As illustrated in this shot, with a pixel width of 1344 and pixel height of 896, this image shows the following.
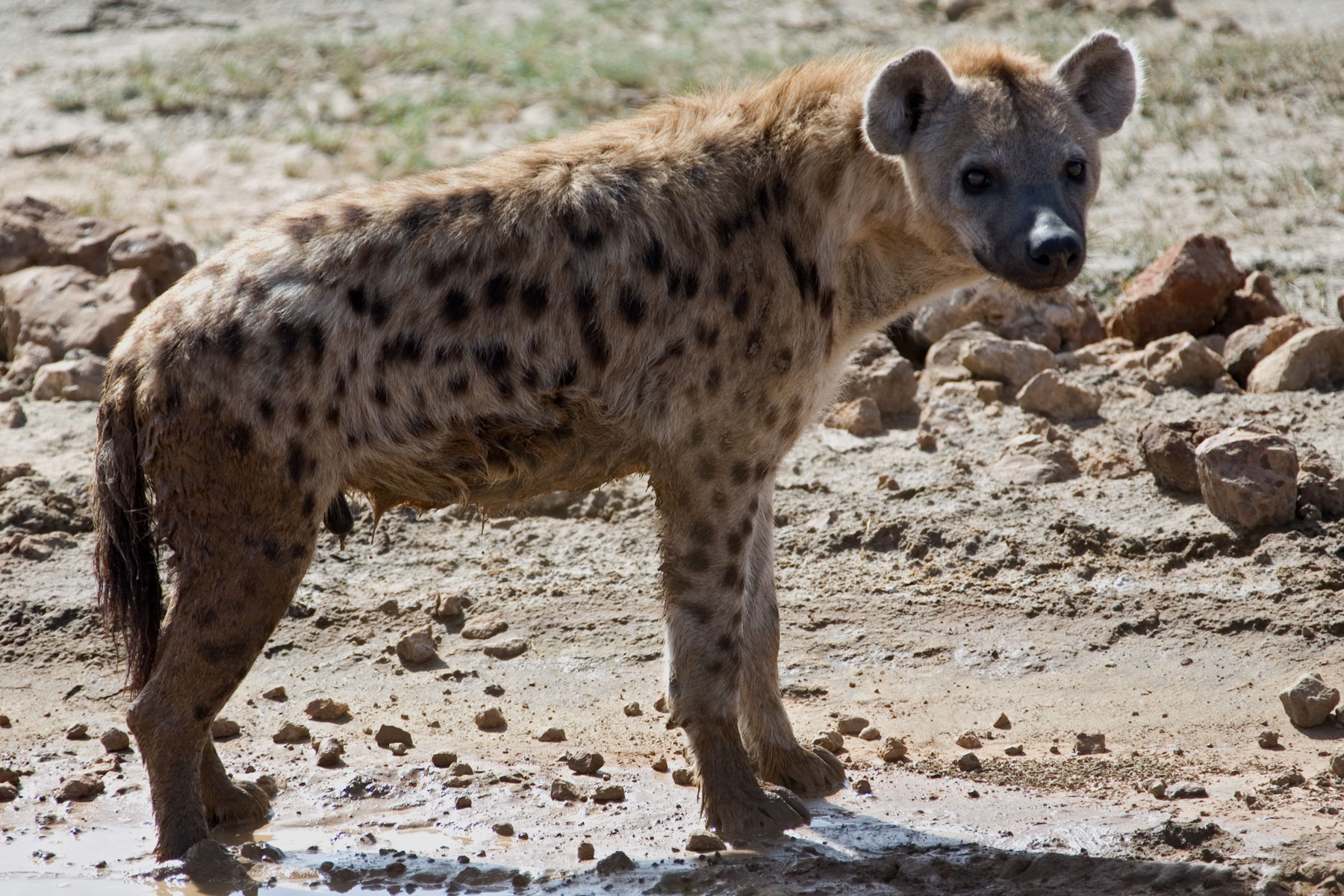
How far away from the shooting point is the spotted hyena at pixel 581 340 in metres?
3.46

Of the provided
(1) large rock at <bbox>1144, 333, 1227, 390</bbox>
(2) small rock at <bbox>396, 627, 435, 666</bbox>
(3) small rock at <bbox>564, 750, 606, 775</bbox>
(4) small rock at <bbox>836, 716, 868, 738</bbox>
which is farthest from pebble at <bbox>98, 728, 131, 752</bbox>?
(1) large rock at <bbox>1144, 333, 1227, 390</bbox>

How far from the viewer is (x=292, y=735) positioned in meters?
4.32

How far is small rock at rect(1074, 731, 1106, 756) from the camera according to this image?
4.02 m

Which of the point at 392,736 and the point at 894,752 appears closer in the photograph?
the point at 894,752

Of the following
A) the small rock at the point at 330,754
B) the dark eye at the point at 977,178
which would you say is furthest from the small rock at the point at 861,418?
the small rock at the point at 330,754

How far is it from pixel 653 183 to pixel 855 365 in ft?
7.07

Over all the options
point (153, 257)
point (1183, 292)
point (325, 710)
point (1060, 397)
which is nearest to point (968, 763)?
point (325, 710)

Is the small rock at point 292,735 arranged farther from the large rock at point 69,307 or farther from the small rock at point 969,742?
the large rock at point 69,307

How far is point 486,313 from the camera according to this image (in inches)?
142

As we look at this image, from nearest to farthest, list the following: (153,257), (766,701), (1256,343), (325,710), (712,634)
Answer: (712,634)
(766,701)
(325,710)
(1256,343)
(153,257)

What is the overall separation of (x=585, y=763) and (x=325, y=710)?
2.80 feet

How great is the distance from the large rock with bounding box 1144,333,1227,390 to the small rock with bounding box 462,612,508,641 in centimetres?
246

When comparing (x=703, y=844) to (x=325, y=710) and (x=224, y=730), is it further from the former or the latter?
(x=224, y=730)

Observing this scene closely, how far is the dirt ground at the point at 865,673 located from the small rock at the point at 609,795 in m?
0.02
